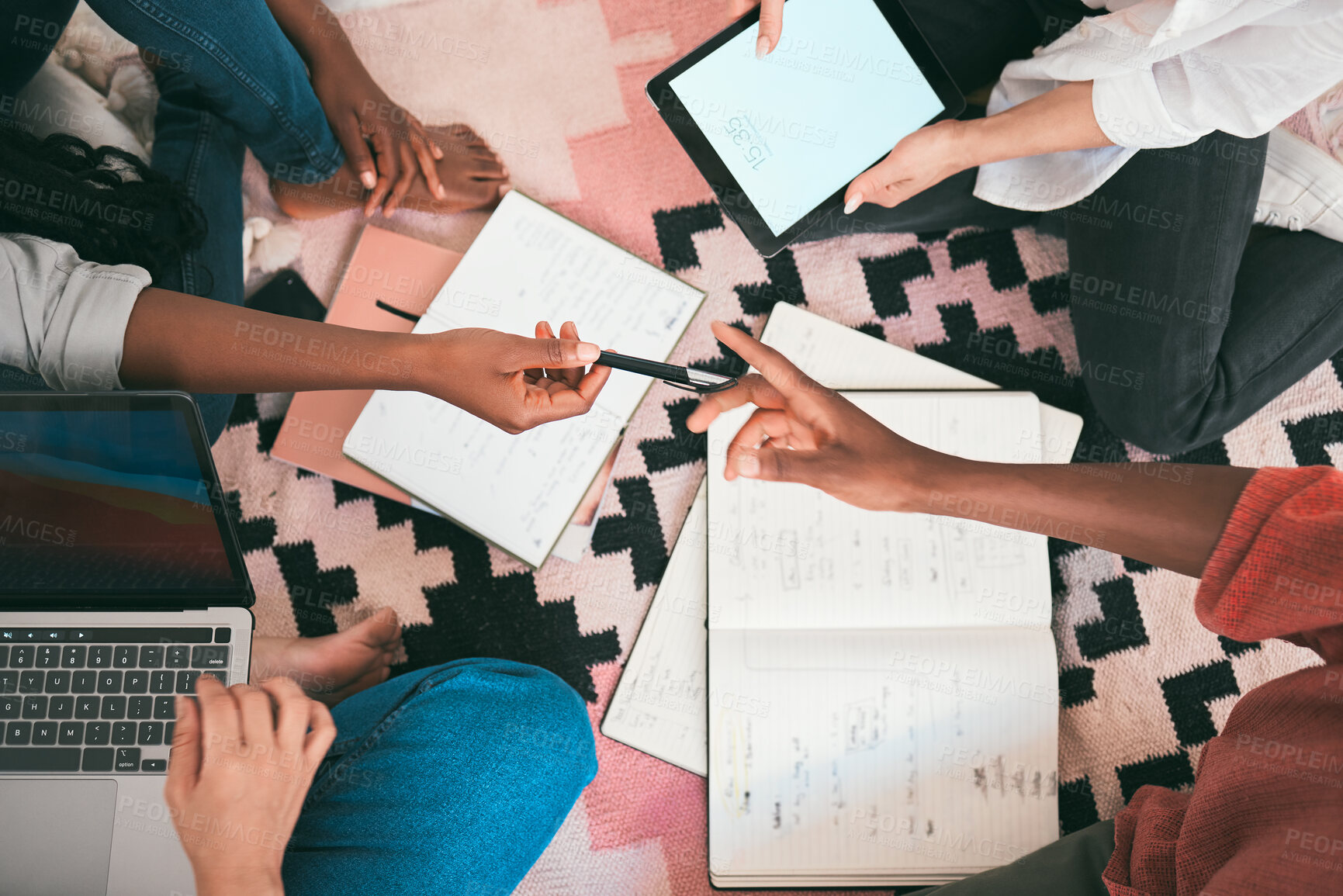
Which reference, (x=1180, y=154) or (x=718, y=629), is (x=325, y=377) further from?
(x=1180, y=154)

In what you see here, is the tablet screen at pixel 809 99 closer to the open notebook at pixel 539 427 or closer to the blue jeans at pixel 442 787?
the open notebook at pixel 539 427

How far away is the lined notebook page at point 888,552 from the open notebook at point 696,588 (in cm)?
4

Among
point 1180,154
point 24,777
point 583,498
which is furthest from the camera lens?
point 583,498

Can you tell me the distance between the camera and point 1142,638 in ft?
3.08

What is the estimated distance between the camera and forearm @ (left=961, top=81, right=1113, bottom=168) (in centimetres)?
76

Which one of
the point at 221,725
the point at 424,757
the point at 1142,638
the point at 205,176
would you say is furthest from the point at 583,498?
the point at 1142,638

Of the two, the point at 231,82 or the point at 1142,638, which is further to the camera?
the point at 1142,638

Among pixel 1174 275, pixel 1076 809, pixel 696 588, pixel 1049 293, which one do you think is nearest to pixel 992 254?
pixel 1049 293

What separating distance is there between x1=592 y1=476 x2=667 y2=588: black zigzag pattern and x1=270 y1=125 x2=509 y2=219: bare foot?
0.41 m

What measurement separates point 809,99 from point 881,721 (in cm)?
68

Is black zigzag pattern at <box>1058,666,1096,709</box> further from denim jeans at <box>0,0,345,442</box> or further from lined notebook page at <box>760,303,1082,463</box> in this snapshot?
denim jeans at <box>0,0,345,442</box>

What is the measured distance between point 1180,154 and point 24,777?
125 centimetres

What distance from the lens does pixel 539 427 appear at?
0.91 meters

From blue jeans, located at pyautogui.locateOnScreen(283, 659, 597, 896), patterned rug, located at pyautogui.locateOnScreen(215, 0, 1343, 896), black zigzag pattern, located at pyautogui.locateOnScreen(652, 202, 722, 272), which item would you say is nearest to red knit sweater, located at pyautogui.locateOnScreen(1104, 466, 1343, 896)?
patterned rug, located at pyautogui.locateOnScreen(215, 0, 1343, 896)
